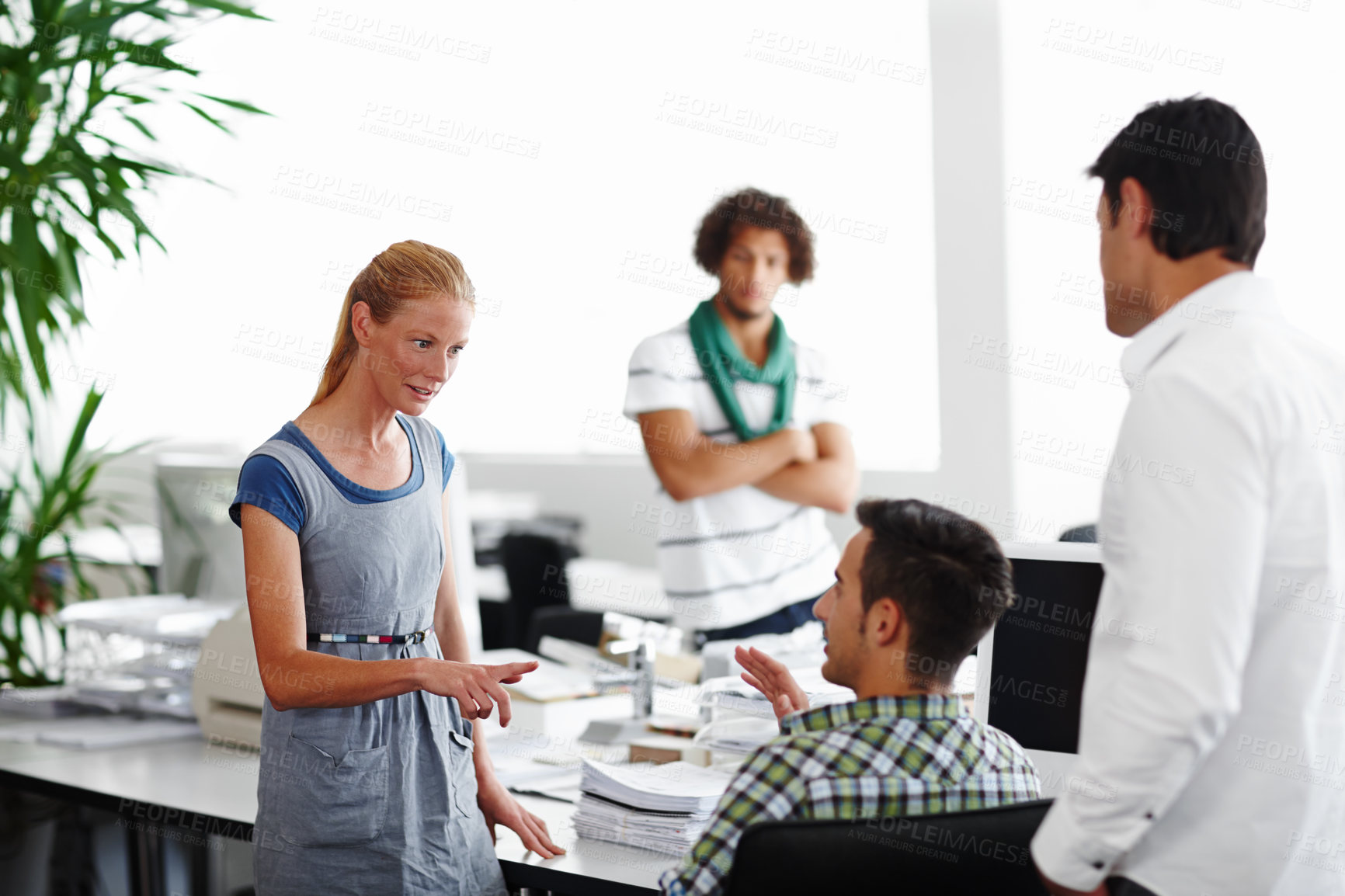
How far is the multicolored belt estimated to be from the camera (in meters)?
1.63

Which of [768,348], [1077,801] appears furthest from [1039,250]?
[1077,801]

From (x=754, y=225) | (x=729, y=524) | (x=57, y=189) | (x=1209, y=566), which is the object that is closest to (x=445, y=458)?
(x=729, y=524)

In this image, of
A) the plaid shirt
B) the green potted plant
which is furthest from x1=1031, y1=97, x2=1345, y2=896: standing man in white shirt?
the green potted plant

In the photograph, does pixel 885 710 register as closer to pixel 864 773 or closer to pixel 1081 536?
pixel 864 773

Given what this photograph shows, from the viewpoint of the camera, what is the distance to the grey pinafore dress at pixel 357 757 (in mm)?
1609

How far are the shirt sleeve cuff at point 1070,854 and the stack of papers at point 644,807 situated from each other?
713 millimetres

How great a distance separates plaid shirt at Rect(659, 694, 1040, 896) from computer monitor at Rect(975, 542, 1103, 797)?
1.06 feet

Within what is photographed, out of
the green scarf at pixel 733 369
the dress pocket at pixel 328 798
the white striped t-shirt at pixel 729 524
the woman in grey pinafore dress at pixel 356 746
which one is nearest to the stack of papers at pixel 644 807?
the woman in grey pinafore dress at pixel 356 746

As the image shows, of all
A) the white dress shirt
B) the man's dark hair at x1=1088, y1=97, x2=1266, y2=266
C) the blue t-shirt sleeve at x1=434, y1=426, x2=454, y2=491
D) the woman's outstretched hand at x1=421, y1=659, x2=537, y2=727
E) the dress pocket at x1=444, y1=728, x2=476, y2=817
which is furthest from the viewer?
the blue t-shirt sleeve at x1=434, y1=426, x2=454, y2=491

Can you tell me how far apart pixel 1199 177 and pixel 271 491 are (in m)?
1.19

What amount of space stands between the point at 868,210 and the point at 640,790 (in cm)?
377

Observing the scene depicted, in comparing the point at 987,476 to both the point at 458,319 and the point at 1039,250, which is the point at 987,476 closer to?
the point at 1039,250

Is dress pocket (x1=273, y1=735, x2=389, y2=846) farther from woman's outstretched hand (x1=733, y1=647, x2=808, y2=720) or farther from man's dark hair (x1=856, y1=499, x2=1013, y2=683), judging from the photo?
man's dark hair (x1=856, y1=499, x2=1013, y2=683)

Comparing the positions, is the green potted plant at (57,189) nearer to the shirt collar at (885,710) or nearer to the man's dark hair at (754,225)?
the man's dark hair at (754,225)
